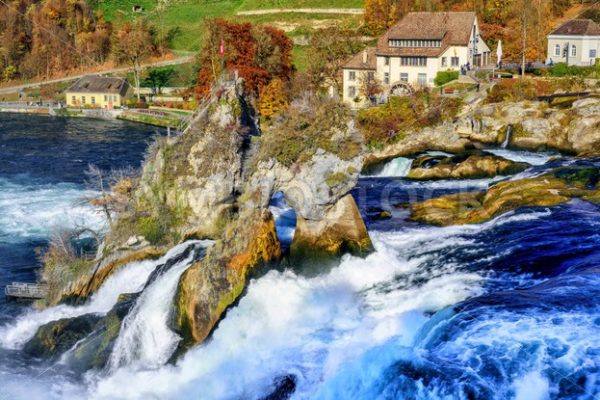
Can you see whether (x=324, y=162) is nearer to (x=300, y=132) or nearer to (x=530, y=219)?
(x=300, y=132)

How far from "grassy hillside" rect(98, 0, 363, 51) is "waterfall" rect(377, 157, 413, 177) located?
70799 millimetres

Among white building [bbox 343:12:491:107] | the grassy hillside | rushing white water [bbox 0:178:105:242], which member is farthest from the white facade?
rushing white water [bbox 0:178:105:242]

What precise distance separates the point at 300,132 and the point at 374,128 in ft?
110

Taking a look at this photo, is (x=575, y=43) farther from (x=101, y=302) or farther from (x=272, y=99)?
(x=101, y=302)

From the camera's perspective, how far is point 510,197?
47156 millimetres

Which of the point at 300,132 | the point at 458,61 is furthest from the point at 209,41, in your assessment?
the point at 300,132

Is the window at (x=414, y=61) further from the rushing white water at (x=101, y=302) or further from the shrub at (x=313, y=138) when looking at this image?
the rushing white water at (x=101, y=302)

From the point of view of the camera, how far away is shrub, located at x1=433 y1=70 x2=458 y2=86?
85312 millimetres

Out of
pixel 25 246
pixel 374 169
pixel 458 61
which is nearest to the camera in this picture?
pixel 25 246

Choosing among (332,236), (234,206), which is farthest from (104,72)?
(332,236)

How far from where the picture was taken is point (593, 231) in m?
40.3

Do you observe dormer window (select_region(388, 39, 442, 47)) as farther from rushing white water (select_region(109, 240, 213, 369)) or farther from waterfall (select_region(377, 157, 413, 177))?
rushing white water (select_region(109, 240, 213, 369))

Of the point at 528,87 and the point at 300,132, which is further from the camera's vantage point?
the point at 528,87

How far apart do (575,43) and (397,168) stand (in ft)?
113
